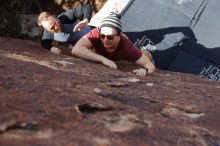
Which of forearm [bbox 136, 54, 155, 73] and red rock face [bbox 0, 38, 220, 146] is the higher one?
red rock face [bbox 0, 38, 220, 146]

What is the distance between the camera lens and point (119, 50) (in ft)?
14.7

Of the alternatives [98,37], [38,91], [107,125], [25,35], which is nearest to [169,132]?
[107,125]

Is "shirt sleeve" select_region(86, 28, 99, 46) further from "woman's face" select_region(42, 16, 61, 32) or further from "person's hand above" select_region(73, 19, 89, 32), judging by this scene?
"person's hand above" select_region(73, 19, 89, 32)

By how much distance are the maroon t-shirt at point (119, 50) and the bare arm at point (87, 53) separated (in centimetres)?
7

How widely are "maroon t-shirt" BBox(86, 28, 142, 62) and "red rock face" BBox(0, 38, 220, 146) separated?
127cm

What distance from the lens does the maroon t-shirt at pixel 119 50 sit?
4.38m

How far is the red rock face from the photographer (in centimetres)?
171

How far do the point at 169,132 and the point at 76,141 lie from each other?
20.9 inches

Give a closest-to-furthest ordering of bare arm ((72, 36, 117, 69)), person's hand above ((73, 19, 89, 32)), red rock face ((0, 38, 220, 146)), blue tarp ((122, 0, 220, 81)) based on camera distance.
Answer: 1. red rock face ((0, 38, 220, 146))
2. bare arm ((72, 36, 117, 69))
3. person's hand above ((73, 19, 89, 32))
4. blue tarp ((122, 0, 220, 81))

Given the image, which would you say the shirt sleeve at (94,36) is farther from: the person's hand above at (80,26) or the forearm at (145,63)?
the person's hand above at (80,26)

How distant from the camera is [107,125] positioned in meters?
1.90

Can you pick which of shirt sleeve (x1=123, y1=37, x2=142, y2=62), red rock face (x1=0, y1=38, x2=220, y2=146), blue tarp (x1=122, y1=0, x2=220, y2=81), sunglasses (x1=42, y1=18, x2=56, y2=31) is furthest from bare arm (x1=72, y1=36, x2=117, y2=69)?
blue tarp (x1=122, y1=0, x2=220, y2=81)

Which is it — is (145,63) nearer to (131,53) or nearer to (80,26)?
(131,53)

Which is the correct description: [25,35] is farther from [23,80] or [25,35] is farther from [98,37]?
[23,80]
